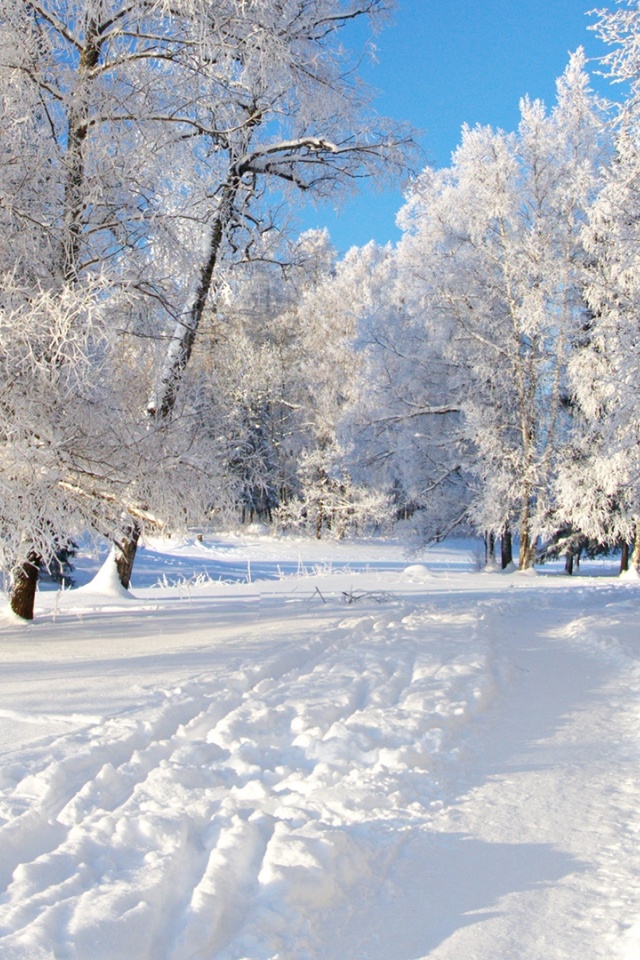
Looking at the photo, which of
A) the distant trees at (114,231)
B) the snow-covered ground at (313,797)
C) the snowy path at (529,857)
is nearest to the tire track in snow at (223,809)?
the snow-covered ground at (313,797)

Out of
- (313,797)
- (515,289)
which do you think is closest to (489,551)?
(515,289)

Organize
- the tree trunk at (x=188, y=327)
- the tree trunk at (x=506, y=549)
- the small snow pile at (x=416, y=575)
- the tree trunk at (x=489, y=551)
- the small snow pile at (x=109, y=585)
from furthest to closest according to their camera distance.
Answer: the tree trunk at (x=489, y=551) < the tree trunk at (x=506, y=549) < the small snow pile at (x=416, y=575) < the small snow pile at (x=109, y=585) < the tree trunk at (x=188, y=327)

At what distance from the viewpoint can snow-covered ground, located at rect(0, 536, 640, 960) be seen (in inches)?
104

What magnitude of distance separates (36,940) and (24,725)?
242 centimetres

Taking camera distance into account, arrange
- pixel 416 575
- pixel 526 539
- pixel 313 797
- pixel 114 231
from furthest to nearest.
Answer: pixel 526 539 → pixel 416 575 → pixel 114 231 → pixel 313 797

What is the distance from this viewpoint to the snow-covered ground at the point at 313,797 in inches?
104

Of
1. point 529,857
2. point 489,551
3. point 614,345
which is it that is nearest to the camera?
point 529,857

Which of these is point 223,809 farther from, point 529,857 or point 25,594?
point 25,594

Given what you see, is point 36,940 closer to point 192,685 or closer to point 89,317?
point 192,685

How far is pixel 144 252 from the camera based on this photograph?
737cm

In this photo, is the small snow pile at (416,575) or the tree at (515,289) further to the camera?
the tree at (515,289)

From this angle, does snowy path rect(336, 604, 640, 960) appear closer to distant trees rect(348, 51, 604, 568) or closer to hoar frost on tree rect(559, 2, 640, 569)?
hoar frost on tree rect(559, 2, 640, 569)

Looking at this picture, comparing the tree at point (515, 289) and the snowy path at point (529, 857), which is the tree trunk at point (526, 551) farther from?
the snowy path at point (529, 857)

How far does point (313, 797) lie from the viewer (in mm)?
3711
